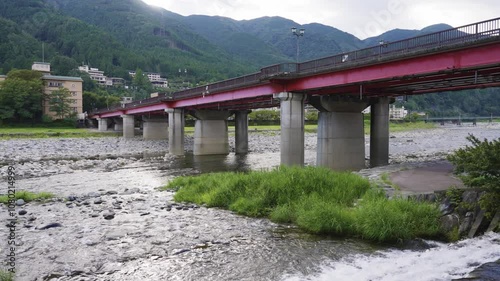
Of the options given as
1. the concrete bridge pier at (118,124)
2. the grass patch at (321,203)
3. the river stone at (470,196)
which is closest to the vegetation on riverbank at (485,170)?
the river stone at (470,196)

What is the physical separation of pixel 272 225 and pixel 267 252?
111 inches

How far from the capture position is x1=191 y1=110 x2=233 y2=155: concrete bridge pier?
5116cm

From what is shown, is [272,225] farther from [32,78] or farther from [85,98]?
[85,98]

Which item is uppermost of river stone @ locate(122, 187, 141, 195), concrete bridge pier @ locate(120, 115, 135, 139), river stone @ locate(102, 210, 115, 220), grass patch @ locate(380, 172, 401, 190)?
concrete bridge pier @ locate(120, 115, 135, 139)

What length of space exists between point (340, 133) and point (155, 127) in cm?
6036

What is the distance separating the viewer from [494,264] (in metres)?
9.34

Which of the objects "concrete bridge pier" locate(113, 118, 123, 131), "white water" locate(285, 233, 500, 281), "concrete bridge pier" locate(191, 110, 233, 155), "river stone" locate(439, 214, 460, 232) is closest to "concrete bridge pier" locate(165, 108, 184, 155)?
"concrete bridge pier" locate(191, 110, 233, 155)

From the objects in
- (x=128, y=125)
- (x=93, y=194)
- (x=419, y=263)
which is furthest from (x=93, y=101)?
(x=419, y=263)

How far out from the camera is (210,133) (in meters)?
52.1

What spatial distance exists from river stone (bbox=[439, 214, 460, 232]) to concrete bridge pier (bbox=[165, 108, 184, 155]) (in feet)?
142

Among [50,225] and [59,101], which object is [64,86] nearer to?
[59,101]

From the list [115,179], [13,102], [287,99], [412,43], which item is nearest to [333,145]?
[287,99]

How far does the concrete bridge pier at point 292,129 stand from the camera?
3009cm

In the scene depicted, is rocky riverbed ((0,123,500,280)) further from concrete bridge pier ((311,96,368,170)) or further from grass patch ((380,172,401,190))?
concrete bridge pier ((311,96,368,170))
